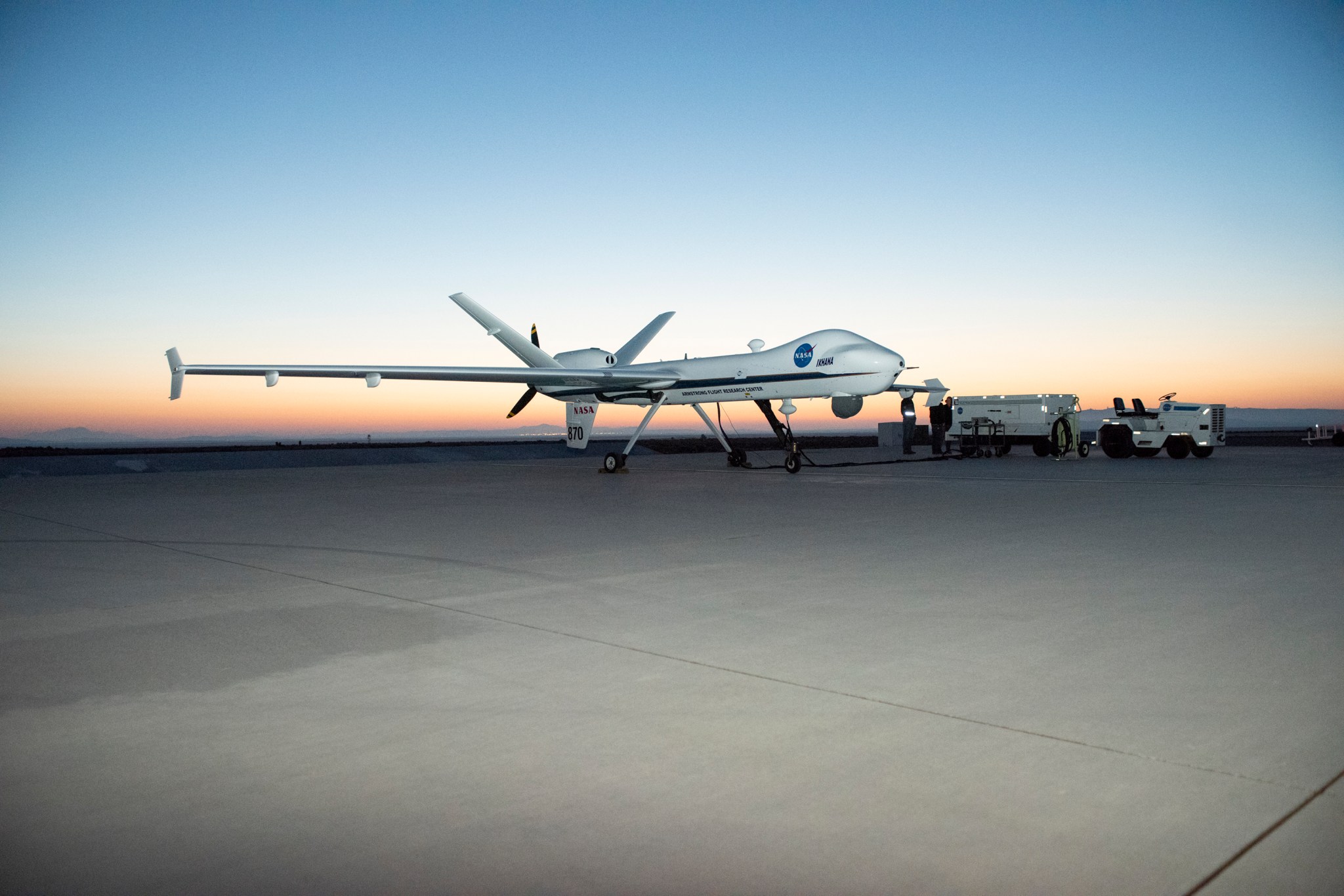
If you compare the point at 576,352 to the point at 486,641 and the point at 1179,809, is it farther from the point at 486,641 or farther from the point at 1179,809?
the point at 1179,809

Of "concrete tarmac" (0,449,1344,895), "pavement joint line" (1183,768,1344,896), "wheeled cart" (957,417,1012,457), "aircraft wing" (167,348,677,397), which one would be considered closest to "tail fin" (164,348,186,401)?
"aircraft wing" (167,348,677,397)

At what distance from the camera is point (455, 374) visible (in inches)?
765

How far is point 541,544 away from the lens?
9359mm

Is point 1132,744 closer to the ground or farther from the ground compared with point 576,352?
closer to the ground

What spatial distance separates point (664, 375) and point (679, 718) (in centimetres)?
1694

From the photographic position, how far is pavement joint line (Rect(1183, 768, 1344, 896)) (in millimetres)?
2424

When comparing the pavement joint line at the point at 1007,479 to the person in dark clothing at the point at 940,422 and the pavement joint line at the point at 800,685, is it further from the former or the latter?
the pavement joint line at the point at 800,685

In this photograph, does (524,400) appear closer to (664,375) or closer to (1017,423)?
(664,375)

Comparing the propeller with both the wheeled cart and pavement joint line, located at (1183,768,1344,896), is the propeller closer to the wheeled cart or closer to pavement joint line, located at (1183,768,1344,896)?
the wheeled cart

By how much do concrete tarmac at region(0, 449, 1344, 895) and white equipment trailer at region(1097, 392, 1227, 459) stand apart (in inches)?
746

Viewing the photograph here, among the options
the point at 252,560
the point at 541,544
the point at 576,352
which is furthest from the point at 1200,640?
the point at 576,352

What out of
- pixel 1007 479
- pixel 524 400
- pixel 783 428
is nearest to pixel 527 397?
pixel 524 400

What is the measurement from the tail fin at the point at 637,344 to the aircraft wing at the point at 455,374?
224cm

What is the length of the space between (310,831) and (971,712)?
99.3 inches
